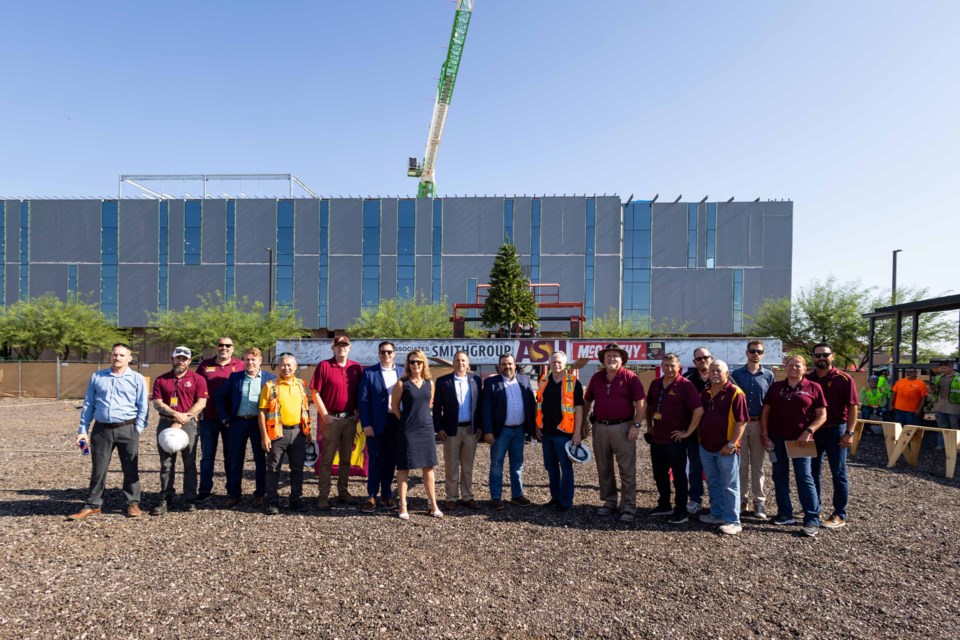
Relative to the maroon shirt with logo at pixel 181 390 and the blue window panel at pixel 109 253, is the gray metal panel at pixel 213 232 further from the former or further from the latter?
the maroon shirt with logo at pixel 181 390

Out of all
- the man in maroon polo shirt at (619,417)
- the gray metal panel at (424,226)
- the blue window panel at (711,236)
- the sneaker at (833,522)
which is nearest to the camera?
the sneaker at (833,522)

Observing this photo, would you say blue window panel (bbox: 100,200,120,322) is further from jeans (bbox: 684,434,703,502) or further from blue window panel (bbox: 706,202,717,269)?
jeans (bbox: 684,434,703,502)

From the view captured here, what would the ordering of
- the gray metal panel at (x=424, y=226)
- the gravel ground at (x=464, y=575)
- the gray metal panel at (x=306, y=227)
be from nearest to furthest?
the gravel ground at (x=464, y=575)
the gray metal panel at (x=424, y=226)
the gray metal panel at (x=306, y=227)

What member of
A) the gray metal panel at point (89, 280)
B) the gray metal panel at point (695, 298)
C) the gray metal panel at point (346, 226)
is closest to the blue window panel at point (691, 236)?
the gray metal panel at point (695, 298)

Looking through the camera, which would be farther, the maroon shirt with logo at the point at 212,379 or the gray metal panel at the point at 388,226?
the gray metal panel at the point at 388,226

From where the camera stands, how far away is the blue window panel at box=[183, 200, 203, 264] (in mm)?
43188

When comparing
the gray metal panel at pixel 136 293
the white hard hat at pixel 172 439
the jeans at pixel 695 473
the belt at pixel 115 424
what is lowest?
the jeans at pixel 695 473

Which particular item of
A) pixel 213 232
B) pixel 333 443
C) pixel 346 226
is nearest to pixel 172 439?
pixel 333 443

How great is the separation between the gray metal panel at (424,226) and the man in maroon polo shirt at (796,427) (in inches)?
1503

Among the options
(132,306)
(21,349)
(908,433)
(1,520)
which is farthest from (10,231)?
(908,433)

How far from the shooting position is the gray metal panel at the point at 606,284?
42.3 metres

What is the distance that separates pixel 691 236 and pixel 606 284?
7541mm

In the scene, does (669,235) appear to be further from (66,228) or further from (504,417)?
(66,228)

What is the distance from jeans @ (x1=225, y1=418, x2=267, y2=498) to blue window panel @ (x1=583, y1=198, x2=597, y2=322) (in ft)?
124
